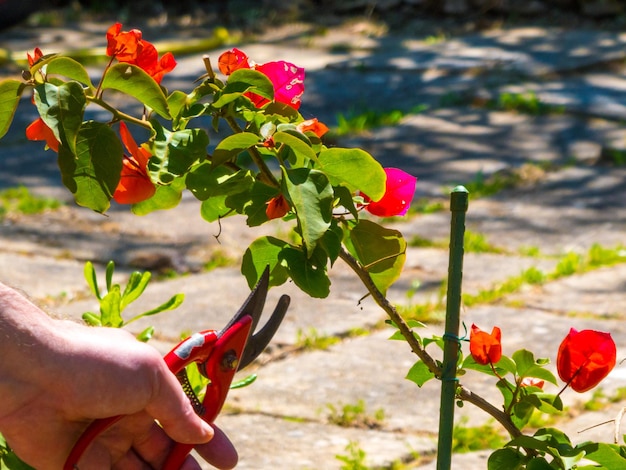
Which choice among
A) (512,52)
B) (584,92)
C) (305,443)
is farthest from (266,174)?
(512,52)

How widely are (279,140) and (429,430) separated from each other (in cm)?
129

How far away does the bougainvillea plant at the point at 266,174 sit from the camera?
1341 millimetres

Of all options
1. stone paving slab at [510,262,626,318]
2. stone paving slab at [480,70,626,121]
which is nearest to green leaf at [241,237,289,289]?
stone paving slab at [510,262,626,318]

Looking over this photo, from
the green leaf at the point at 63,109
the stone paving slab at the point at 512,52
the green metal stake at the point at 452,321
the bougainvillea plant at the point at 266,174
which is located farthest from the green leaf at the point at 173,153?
the stone paving slab at the point at 512,52

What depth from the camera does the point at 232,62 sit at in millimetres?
1504

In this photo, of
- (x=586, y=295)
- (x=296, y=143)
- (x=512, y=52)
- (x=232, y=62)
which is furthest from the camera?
(x=512, y=52)

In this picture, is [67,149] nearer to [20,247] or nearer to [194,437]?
[194,437]

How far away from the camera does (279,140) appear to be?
130 cm

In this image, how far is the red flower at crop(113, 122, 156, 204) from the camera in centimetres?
149

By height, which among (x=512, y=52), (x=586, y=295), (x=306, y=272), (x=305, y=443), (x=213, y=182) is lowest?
(x=512, y=52)

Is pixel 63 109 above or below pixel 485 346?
above

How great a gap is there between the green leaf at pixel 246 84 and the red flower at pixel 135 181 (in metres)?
0.15

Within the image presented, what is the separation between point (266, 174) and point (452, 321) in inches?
12.3

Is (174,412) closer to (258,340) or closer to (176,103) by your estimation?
(258,340)
